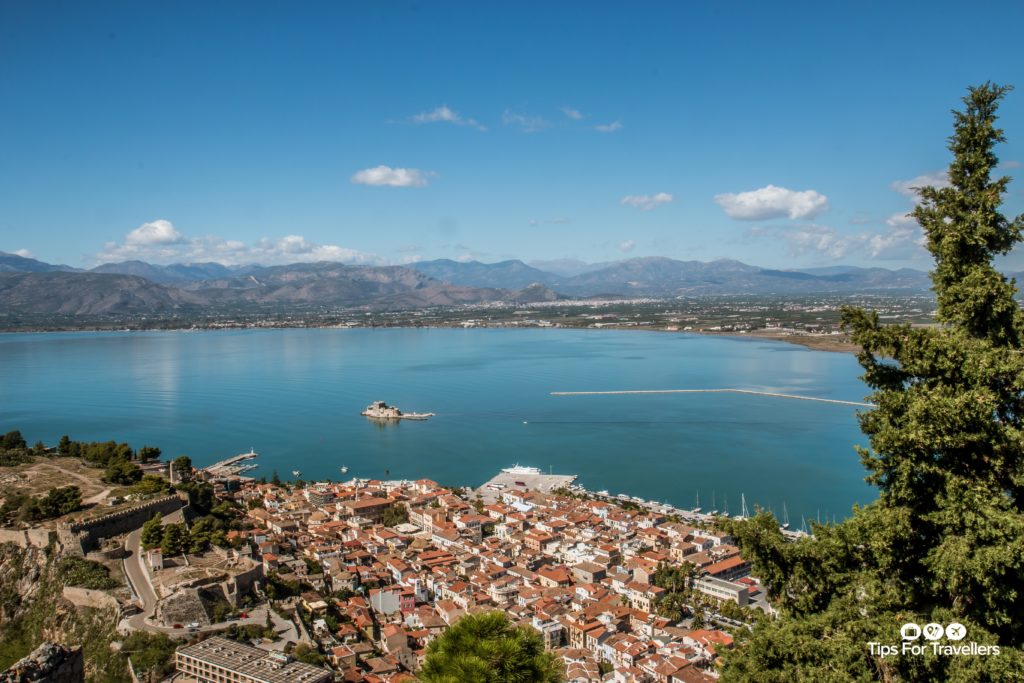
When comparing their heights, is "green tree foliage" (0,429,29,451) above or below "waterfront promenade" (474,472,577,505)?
above

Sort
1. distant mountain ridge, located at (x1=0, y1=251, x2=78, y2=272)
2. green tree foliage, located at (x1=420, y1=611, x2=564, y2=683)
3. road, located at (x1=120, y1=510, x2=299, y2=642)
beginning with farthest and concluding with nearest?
distant mountain ridge, located at (x1=0, y1=251, x2=78, y2=272), road, located at (x1=120, y1=510, x2=299, y2=642), green tree foliage, located at (x1=420, y1=611, x2=564, y2=683)

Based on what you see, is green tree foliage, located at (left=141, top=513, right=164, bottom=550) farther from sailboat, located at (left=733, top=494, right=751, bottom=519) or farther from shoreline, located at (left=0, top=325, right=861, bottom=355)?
shoreline, located at (left=0, top=325, right=861, bottom=355)

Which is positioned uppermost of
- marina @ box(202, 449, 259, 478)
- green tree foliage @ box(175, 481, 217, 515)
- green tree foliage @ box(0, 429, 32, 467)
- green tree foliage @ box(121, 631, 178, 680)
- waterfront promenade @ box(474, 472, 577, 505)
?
green tree foliage @ box(0, 429, 32, 467)

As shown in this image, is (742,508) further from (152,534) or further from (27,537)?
(27,537)

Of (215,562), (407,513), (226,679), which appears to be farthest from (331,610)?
(407,513)

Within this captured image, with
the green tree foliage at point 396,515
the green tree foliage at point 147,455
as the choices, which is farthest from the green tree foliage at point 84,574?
the green tree foliage at point 396,515

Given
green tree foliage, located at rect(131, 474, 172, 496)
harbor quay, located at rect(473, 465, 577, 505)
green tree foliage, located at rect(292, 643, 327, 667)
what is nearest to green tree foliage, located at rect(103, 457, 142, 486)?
green tree foliage, located at rect(131, 474, 172, 496)

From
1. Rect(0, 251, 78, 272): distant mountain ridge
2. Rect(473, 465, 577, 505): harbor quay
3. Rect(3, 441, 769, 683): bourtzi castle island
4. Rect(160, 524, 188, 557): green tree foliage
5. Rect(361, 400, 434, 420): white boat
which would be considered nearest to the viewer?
Rect(3, 441, 769, 683): bourtzi castle island
